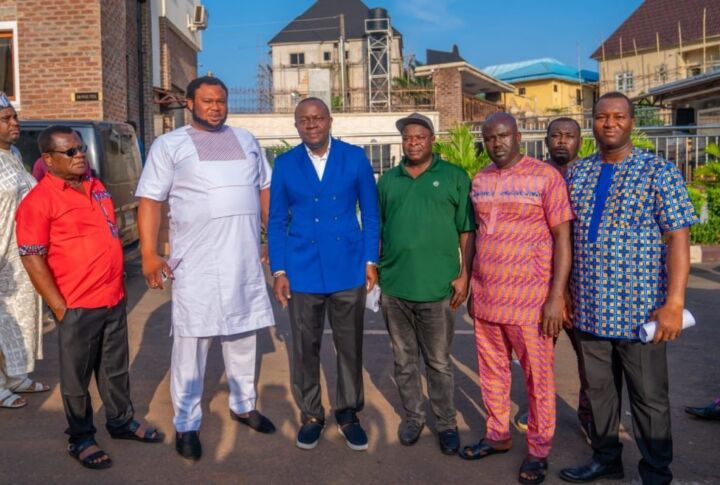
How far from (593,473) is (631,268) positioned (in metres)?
1.07

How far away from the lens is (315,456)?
166 inches

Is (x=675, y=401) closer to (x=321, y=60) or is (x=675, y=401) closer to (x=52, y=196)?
(x=52, y=196)

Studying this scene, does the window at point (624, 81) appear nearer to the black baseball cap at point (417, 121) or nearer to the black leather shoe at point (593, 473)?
the black baseball cap at point (417, 121)

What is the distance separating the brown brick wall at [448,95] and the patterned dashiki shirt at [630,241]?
2448 centimetres

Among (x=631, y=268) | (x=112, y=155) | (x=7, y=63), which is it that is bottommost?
(x=631, y=268)

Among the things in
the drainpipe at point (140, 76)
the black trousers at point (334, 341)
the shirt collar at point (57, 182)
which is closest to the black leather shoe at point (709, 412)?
the black trousers at point (334, 341)

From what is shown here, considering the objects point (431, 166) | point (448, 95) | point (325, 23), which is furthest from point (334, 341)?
point (325, 23)

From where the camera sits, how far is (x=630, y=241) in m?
3.51

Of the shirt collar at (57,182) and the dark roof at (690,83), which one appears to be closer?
the shirt collar at (57,182)

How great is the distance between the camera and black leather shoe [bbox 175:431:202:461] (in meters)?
4.18

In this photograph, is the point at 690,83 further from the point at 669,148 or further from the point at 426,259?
the point at 426,259

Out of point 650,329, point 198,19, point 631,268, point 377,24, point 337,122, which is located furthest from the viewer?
point 377,24

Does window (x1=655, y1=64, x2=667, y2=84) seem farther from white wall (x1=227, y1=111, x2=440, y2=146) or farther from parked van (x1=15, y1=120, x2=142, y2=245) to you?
parked van (x1=15, y1=120, x2=142, y2=245)

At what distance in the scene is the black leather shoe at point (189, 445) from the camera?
418 cm
